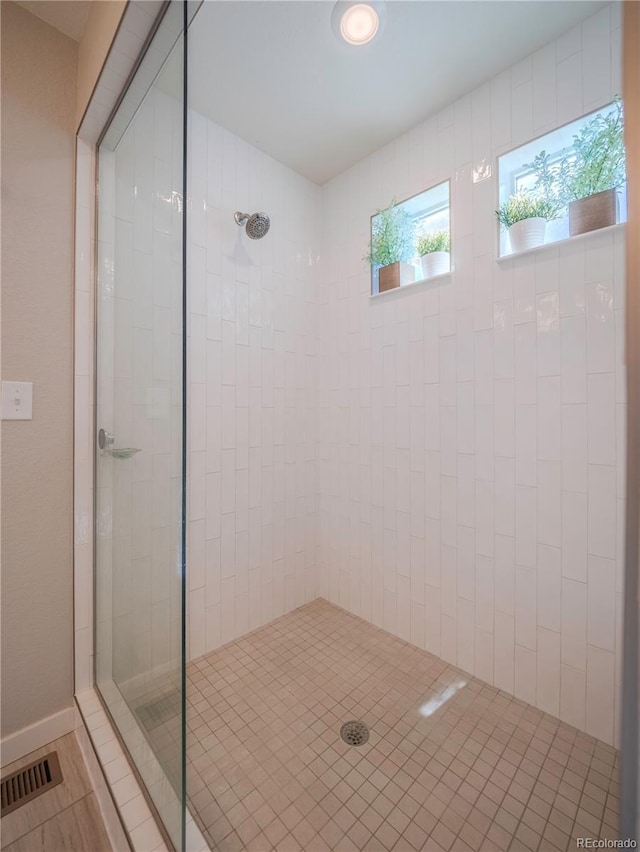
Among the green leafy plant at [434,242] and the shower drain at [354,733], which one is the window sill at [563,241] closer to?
the green leafy plant at [434,242]

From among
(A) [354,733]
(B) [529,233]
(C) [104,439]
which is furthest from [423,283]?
(A) [354,733]

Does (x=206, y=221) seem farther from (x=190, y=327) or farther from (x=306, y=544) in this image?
(x=306, y=544)

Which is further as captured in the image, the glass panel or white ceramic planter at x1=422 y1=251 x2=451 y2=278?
white ceramic planter at x1=422 y1=251 x2=451 y2=278

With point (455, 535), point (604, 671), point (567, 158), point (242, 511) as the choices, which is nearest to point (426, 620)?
point (455, 535)

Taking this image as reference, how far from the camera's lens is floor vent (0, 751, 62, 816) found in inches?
44.7

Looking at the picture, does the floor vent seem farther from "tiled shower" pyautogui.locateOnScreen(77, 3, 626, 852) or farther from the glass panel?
"tiled shower" pyautogui.locateOnScreen(77, 3, 626, 852)

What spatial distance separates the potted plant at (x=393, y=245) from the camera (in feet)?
6.42

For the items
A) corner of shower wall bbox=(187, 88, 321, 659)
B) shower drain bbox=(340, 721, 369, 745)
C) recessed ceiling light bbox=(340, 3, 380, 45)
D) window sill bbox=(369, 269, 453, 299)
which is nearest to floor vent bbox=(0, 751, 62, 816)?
corner of shower wall bbox=(187, 88, 321, 659)

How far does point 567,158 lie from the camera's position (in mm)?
1473

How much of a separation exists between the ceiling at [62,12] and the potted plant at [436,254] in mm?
1524

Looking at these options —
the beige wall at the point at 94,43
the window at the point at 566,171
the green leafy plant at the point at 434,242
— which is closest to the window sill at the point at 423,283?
the green leafy plant at the point at 434,242

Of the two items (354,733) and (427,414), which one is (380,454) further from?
(354,733)

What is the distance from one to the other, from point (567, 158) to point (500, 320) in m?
0.65

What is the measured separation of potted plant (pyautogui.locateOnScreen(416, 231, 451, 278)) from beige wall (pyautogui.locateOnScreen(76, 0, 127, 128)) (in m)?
1.37
